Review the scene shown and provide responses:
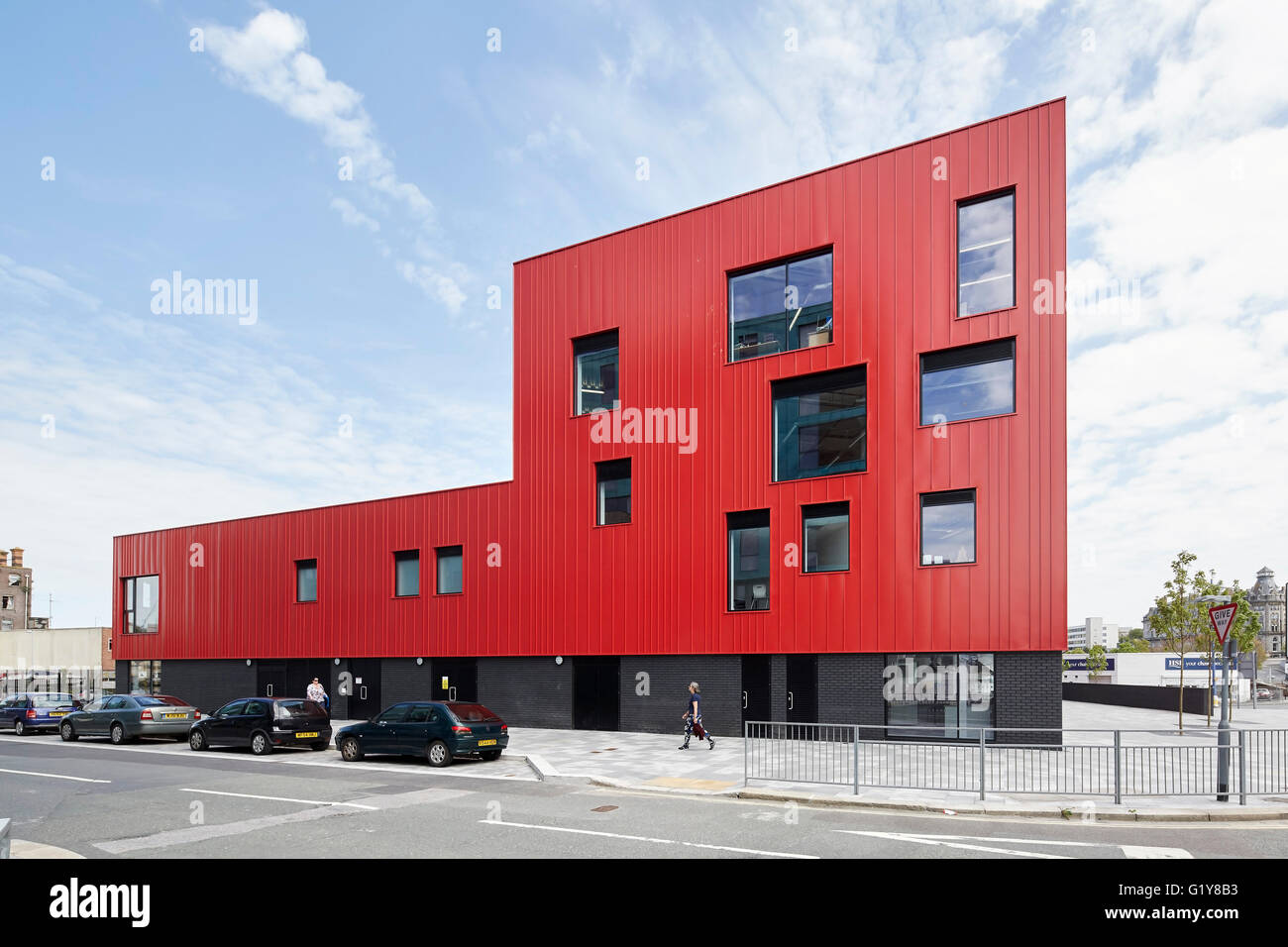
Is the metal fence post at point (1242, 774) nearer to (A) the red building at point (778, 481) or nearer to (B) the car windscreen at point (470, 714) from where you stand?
(A) the red building at point (778, 481)

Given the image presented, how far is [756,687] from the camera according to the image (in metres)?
25.2

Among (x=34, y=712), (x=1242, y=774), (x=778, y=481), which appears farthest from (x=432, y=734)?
(x=34, y=712)

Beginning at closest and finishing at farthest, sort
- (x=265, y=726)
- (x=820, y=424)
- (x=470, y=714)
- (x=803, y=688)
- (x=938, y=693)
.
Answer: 1. (x=470, y=714)
2. (x=938, y=693)
3. (x=265, y=726)
4. (x=803, y=688)
5. (x=820, y=424)

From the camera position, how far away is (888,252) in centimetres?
2422

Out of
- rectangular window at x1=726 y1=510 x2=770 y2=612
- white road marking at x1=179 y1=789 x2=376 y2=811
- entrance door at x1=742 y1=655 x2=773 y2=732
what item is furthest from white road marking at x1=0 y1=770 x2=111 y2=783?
rectangular window at x1=726 y1=510 x2=770 y2=612

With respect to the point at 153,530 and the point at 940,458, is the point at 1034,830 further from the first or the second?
the point at 153,530

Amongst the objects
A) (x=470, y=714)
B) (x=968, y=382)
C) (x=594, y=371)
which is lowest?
(x=470, y=714)

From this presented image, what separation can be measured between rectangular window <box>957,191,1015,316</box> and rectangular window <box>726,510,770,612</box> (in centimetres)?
753

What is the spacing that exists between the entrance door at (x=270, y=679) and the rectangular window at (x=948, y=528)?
24975 mm

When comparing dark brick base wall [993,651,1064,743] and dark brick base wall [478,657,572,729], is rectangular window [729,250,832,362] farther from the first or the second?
dark brick base wall [478,657,572,729]

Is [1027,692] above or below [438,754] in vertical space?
above

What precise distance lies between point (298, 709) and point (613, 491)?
10.4 meters

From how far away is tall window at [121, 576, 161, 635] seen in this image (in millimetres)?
41750

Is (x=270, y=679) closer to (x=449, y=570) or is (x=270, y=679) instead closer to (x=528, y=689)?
(x=449, y=570)
